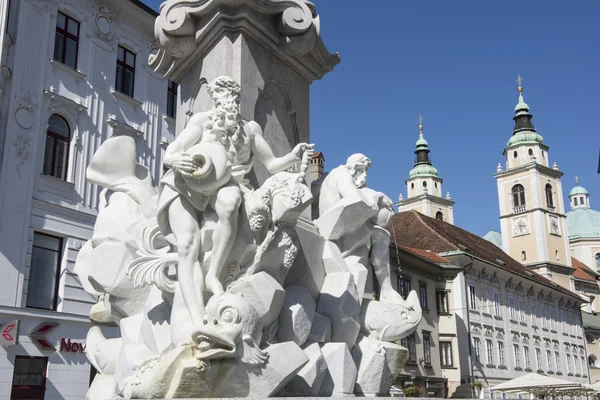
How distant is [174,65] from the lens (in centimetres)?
709

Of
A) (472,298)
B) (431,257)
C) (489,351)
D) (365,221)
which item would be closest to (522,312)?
(489,351)

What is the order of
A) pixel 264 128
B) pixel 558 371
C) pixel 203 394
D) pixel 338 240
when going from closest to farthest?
pixel 203 394 → pixel 338 240 → pixel 264 128 → pixel 558 371

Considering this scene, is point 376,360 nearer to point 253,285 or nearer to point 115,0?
point 253,285

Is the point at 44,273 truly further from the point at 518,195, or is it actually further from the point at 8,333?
the point at 518,195

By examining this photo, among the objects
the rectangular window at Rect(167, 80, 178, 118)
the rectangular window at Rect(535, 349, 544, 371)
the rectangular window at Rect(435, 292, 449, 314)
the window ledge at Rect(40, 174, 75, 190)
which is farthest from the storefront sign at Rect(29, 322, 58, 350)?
the rectangular window at Rect(535, 349, 544, 371)

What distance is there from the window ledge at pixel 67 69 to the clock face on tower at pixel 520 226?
63842 mm

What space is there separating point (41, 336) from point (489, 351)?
31140 millimetres

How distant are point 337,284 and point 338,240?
0.52 m

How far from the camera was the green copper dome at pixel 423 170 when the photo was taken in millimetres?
98125

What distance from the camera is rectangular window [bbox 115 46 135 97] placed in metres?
20.1

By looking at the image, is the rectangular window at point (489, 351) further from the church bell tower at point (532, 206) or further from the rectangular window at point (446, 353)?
the church bell tower at point (532, 206)

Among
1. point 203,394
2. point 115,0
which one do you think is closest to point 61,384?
point 115,0

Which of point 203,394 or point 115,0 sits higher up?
point 115,0

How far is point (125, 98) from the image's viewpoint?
65.2ft
